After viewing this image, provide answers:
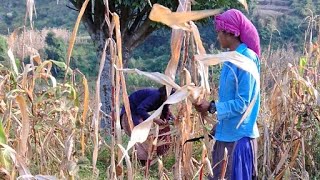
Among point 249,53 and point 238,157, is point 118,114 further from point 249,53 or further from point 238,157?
point 238,157

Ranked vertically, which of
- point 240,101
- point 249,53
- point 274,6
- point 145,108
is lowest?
point 145,108

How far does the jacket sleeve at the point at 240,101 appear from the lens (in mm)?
1731

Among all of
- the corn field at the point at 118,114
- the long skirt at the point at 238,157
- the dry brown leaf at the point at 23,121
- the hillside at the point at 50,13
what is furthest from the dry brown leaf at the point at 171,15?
the hillside at the point at 50,13

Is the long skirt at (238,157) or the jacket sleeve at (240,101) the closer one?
the jacket sleeve at (240,101)

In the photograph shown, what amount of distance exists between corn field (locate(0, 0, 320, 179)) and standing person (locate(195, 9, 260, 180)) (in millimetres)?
74

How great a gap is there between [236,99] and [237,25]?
23cm

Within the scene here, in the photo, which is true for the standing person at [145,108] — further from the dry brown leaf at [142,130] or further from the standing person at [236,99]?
the dry brown leaf at [142,130]

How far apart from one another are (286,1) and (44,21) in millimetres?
6955

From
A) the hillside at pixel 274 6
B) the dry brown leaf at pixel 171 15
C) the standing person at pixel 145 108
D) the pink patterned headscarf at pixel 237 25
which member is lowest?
the standing person at pixel 145 108

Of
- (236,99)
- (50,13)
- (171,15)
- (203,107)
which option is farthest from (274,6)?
(171,15)

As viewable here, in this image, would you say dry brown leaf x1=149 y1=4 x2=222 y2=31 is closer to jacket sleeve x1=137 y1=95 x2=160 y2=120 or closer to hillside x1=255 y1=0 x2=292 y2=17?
jacket sleeve x1=137 y1=95 x2=160 y2=120

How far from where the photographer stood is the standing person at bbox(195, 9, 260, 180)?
5.69 ft

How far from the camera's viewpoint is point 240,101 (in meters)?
1.74

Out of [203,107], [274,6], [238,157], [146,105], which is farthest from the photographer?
[274,6]
